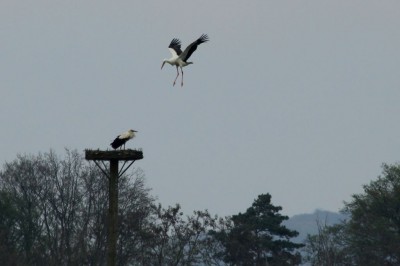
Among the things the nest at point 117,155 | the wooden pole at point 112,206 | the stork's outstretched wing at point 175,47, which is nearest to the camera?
the nest at point 117,155

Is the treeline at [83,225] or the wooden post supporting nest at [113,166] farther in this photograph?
the treeline at [83,225]

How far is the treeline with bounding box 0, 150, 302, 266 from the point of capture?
78.6 metres

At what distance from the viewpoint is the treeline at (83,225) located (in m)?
78.6

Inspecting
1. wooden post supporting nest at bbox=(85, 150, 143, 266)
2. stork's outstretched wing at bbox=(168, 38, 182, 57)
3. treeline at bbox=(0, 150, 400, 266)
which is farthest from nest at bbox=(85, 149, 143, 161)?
treeline at bbox=(0, 150, 400, 266)

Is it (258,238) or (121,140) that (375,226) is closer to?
(258,238)

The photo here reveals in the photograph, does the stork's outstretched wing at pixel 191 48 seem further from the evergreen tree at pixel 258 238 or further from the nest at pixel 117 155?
the evergreen tree at pixel 258 238

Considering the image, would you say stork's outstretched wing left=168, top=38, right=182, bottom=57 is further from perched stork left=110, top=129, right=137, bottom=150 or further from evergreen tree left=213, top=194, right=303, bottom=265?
evergreen tree left=213, top=194, right=303, bottom=265

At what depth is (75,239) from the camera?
263ft

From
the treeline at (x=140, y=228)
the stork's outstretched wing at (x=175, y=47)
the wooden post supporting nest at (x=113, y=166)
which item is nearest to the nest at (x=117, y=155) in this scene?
the wooden post supporting nest at (x=113, y=166)

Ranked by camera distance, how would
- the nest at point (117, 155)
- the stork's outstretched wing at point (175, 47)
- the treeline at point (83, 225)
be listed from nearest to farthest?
the nest at point (117, 155), the stork's outstretched wing at point (175, 47), the treeline at point (83, 225)

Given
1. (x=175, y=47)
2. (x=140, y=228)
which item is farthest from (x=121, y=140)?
(x=140, y=228)

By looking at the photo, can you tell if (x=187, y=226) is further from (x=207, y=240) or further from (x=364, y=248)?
(x=364, y=248)

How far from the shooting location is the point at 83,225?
79812 millimetres

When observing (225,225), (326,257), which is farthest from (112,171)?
(225,225)
